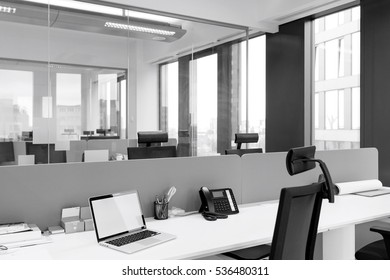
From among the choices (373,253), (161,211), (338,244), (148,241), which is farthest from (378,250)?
(148,241)

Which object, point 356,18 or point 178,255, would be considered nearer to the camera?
point 178,255

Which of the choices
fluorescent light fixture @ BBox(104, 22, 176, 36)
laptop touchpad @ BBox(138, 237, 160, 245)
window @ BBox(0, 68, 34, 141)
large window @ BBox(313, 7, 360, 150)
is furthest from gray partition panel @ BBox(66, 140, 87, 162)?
large window @ BBox(313, 7, 360, 150)

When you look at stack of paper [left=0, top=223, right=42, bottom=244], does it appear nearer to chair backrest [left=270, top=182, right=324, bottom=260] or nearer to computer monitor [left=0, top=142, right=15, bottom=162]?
chair backrest [left=270, top=182, right=324, bottom=260]

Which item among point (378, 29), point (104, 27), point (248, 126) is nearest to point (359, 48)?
point (378, 29)

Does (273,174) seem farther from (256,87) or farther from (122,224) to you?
(256,87)

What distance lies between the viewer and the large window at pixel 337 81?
436 centimetres

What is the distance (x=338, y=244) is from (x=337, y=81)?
8.97 feet

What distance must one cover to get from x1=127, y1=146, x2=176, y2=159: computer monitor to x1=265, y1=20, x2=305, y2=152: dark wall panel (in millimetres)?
2393

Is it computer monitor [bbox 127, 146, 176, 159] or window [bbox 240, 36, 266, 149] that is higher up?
window [bbox 240, 36, 266, 149]

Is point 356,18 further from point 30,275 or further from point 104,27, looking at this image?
point 30,275

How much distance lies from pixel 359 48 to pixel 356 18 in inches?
15.7

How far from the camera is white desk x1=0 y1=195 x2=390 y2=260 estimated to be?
5.39ft

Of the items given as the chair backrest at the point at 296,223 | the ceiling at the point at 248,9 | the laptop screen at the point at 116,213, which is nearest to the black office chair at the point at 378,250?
the chair backrest at the point at 296,223

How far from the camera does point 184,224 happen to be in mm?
2131
